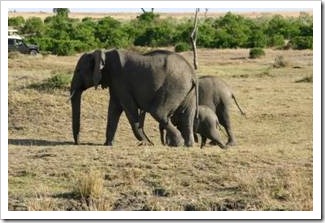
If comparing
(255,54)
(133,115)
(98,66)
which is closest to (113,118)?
(133,115)

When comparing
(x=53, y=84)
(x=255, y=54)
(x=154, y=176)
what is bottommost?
→ (x=255, y=54)

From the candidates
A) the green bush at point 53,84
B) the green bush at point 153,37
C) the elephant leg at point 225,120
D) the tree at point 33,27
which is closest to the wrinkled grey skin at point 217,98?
the elephant leg at point 225,120

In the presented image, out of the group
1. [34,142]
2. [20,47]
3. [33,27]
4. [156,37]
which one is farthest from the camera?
[33,27]

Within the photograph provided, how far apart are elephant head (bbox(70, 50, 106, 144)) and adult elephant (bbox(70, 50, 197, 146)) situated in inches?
0.7

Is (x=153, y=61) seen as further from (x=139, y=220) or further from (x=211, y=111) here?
(x=139, y=220)

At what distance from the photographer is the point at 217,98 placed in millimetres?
16109

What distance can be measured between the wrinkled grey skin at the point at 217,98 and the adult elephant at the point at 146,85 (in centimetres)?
112

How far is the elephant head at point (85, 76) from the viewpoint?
14539 mm

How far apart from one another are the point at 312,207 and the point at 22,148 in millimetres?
4954

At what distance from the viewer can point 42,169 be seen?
38.3ft

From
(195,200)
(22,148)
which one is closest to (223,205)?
(195,200)

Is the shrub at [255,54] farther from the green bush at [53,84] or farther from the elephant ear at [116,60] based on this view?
the elephant ear at [116,60]

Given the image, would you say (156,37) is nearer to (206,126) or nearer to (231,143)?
(231,143)

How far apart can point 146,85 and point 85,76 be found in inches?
52.0
